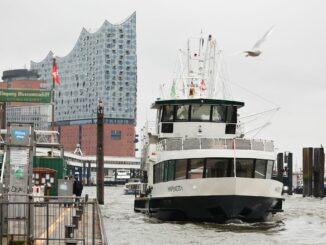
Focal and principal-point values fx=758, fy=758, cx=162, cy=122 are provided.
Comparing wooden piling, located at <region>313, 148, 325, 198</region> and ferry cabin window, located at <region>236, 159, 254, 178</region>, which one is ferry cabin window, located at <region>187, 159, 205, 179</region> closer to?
ferry cabin window, located at <region>236, 159, 254, 178</region>

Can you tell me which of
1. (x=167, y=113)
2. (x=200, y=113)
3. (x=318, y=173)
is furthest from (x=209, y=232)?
(x=318, y=173)

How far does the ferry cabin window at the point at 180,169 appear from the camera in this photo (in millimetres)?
37719

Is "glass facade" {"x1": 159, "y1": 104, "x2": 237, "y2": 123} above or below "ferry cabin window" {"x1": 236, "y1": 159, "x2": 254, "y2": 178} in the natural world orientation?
above

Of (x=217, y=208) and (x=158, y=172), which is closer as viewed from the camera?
(x=217, y=208)

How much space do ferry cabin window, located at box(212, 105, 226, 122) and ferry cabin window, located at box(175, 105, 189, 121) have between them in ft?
5.15

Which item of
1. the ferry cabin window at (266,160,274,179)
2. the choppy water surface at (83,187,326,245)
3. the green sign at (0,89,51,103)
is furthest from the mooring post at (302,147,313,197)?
the ferry cabin window at (266,160,274,179)

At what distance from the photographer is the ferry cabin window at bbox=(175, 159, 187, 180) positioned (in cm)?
3772

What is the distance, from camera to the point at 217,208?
120 feet

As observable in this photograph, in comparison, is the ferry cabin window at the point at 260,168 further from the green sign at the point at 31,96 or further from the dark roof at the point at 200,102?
the green sign at the point at 31,96

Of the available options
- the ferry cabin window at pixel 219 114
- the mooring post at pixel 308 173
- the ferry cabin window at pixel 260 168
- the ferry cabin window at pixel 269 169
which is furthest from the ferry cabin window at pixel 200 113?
the mooring post at pixel 308 173

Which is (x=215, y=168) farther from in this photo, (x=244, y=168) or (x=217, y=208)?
(x=217, y=208)

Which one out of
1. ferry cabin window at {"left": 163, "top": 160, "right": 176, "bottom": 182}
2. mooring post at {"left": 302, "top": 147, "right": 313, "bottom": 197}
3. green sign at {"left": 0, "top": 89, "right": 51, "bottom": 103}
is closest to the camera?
ferry cabin window at {"left": 163, "top": 160, "right": 176, "bottom": 182}

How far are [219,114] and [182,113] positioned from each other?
2.16 metres

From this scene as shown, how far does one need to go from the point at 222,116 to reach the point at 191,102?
82.0 inches
